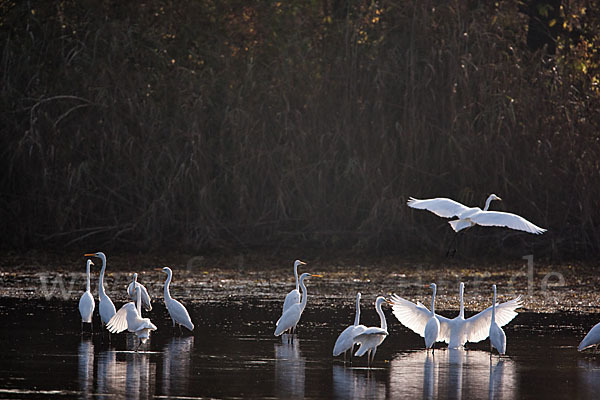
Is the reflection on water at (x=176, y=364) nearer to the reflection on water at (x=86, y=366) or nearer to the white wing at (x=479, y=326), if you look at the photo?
the reflection on water at (x=86, y=366)

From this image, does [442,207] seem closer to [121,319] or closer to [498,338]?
[498,338]

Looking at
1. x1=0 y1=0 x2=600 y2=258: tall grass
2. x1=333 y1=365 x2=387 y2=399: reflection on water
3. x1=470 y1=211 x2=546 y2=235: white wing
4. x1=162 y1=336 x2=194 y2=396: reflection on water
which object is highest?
x1=0 y1=0 x2=600 y2=258: tall grass

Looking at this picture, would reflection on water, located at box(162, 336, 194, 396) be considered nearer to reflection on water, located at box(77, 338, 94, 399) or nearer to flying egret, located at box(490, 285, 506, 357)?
reflection on water, located at box(77, 338, 94, 399)

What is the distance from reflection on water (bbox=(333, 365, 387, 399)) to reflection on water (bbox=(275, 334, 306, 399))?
0.31 metres

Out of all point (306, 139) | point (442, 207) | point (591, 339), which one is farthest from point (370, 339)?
point (306, 139)

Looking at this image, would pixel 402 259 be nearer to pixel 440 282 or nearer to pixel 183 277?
pixel 440 282

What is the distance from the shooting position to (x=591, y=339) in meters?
10.3

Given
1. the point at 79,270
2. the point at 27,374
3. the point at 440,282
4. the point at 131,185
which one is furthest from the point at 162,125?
the point at 27,374

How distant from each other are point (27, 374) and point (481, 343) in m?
5.26

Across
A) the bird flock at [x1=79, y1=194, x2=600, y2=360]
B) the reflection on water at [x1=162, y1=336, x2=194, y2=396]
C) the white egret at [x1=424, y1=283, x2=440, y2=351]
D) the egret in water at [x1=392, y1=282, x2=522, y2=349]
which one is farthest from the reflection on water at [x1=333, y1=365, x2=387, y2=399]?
the egret in water at [x1=392, y1=282, x2=522, y2=349]

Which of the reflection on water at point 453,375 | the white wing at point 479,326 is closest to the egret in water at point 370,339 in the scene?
the reflection on water at point 453,375

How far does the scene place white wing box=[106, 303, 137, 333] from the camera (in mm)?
10570

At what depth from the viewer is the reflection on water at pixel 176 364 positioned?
8445mm

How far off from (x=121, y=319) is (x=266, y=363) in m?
1.77
